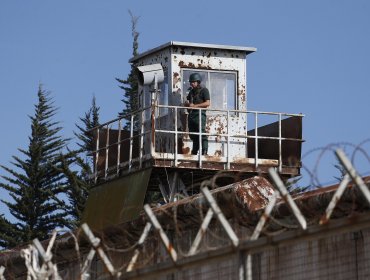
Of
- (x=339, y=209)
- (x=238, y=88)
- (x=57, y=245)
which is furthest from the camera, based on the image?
(x=238, y=88)

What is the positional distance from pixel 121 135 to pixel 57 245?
8.37m

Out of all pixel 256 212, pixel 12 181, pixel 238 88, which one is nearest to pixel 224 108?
pixel 238 88

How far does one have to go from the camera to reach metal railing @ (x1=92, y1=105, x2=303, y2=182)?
3009cm

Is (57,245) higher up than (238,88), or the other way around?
(238,88)

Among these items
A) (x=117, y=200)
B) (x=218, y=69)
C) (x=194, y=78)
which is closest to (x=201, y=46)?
(x=218, y=69)

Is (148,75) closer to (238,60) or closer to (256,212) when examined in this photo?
(238,60)

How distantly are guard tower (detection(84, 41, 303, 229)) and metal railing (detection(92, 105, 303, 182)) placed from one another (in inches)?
0.8

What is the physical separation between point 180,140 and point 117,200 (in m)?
1.77

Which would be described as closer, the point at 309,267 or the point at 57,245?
the point at 309,267

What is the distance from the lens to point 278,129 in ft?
103

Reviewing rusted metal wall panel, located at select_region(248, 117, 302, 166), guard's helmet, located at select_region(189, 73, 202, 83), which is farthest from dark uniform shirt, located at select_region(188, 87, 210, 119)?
rusted metal wall panel, located at select_region(248, 117, 302, 166)

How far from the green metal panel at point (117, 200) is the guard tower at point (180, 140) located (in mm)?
25

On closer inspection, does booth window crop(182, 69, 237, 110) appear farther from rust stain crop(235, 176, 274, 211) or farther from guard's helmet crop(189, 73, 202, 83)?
rust stain crop(235, 176, 274, 211)

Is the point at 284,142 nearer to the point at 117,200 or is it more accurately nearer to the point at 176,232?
the point at 117,200
